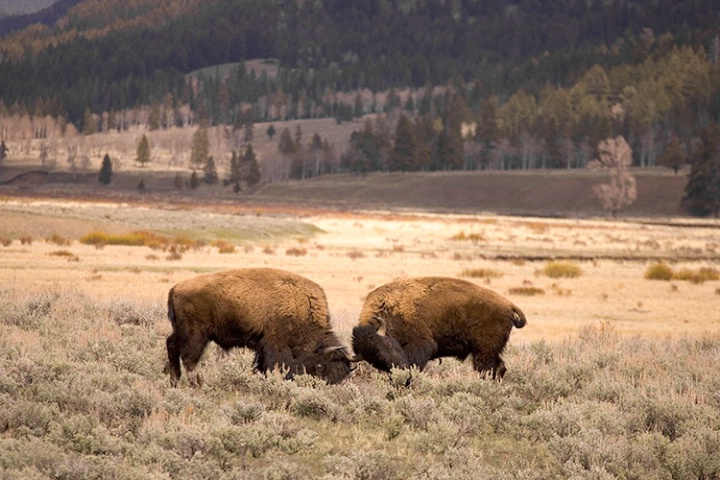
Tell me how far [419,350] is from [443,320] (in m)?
0.49

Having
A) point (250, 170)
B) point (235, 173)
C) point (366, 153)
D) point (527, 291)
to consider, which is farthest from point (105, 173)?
point (527, 291)

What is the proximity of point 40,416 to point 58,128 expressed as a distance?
647ft

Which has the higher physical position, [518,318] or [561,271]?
[518,318]

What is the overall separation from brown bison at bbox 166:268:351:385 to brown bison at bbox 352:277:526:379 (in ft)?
2.12

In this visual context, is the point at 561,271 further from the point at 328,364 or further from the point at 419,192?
the point at 419,192

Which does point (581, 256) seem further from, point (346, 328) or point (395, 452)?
point (395, 452)

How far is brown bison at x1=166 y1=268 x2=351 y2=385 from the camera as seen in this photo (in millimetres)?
9570

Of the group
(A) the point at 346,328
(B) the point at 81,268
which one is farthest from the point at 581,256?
(A) the point at 346,328

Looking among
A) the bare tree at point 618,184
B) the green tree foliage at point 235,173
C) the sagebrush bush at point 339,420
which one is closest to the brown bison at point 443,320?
the sagebrush bush at point 339,420

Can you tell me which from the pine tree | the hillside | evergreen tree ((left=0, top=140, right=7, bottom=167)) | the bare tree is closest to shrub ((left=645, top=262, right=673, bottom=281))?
the bare tree

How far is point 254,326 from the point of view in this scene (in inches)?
382

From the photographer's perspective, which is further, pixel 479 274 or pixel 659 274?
pixel 659 274

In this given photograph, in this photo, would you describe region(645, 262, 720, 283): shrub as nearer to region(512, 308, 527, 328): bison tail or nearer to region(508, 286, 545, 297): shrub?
region(508, 286, 545, 297): shrub

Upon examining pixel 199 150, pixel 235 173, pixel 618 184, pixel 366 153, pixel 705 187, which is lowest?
pixel 705 187
